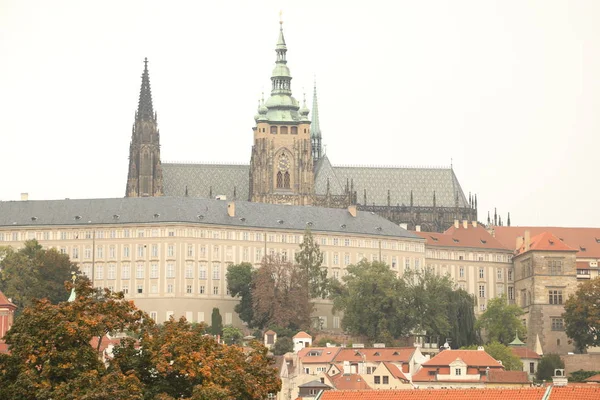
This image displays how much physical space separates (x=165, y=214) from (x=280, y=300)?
18849 millimetres

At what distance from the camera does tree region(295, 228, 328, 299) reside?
176875 mm

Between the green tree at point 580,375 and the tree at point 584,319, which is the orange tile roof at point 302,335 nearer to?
the green tree at point 580,375

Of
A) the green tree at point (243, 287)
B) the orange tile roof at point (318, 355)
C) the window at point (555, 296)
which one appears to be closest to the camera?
the orange tile roof at point (318, 355)

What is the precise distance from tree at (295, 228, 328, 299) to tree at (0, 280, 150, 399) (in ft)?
349

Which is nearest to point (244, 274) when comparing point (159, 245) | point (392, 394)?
point (159, 245)

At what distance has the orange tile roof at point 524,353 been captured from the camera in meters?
160

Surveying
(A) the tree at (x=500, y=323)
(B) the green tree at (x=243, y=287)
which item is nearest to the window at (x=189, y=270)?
(B) the green tree at (x=243, y=287)

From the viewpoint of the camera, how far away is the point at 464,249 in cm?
19700

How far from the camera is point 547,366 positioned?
153000mm

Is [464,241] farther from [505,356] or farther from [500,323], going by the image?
[505,356]

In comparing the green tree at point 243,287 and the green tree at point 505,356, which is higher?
the green tree at point 243,287

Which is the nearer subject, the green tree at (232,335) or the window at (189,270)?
the green tree at (232,335)

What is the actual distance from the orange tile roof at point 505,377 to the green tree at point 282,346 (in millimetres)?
24067

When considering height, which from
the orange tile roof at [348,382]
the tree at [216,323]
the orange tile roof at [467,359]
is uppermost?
the tree at [216,323]
